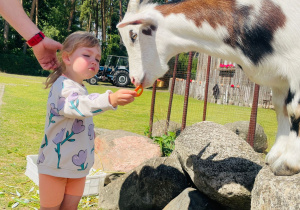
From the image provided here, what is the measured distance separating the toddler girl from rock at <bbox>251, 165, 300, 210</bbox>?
1173 millimetres

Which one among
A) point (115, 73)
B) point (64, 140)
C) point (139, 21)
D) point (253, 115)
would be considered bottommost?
point (64, 140)

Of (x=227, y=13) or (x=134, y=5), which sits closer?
(x=227, y=13)

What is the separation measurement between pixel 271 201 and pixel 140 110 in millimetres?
9296

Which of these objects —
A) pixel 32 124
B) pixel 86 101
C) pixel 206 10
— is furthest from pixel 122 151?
pixel 32 124

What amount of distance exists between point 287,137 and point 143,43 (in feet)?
3.54

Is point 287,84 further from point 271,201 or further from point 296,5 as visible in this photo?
point 271,201

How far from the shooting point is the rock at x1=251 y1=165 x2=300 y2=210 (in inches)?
70.2

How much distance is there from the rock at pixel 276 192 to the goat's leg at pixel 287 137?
6 cm

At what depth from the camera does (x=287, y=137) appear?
2127 millimetres

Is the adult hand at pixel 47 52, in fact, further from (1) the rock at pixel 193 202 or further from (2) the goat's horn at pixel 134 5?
(1) the rock at pixel 193 202

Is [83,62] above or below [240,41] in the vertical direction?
below

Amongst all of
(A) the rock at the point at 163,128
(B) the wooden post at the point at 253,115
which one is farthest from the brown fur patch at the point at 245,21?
(A) the rock at the point at 163,128

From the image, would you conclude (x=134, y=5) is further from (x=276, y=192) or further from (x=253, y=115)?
(x=253, y=115)

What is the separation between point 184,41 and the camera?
2.11 metres
